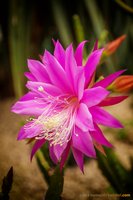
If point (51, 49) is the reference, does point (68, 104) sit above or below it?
below

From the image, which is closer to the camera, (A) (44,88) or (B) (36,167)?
(A) (44,88)

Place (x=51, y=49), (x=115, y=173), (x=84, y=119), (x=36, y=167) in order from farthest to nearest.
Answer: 1. (x=51, y=49)
2. (x=36, y=167)
3. (x=115, y=173)
4. (x=84, y=119)

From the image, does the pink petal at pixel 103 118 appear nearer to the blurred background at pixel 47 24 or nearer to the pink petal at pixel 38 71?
the pink petal at pixel 38 71

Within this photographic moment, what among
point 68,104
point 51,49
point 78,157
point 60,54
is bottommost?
point 78,157

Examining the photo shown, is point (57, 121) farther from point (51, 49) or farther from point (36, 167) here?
point (51, 49)

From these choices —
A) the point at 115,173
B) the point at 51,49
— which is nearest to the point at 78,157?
the point at 115,173

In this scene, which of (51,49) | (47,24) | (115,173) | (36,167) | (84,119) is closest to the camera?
(84,119)
